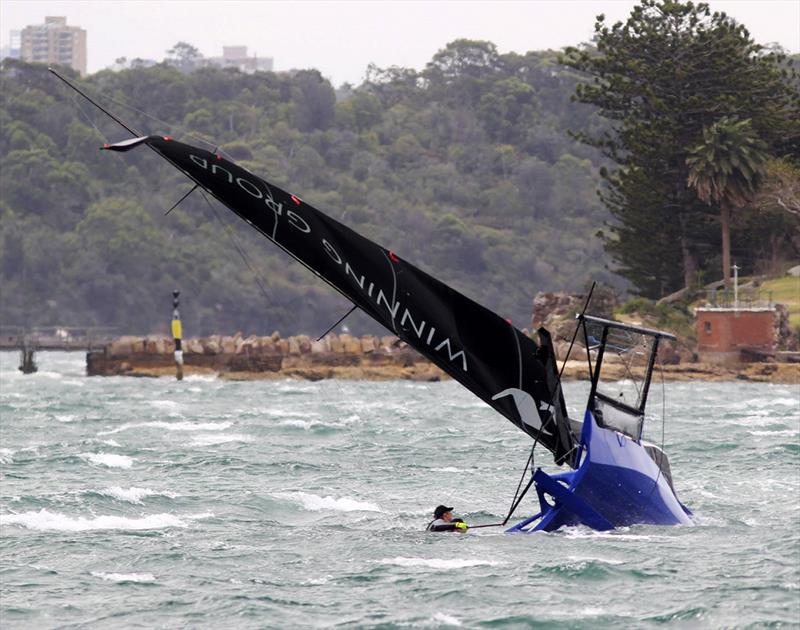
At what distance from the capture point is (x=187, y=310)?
167625 mm

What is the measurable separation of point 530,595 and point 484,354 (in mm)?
4056

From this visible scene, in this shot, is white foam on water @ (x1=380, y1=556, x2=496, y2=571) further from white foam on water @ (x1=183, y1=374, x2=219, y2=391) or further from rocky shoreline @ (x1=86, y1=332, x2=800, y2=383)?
white foam on water @ (x1=183, y1=374, x2=219, y2=391)

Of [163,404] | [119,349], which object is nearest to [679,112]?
[119,349]

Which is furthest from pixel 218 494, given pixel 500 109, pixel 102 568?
pixel 500 109

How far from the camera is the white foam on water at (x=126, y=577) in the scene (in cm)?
1867

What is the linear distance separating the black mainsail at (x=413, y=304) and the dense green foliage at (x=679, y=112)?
63608 millimetres

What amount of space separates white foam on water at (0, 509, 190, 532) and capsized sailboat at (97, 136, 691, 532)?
520 cm

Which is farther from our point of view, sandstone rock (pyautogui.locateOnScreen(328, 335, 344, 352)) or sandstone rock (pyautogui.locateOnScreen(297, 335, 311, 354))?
sandstone rock (pyautogui.locateOnScreen(297, 335, 311, 354))

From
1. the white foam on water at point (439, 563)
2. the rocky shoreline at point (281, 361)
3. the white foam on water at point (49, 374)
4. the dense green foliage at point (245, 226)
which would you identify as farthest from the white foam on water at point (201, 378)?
the dense green foliage at point (245, 226)

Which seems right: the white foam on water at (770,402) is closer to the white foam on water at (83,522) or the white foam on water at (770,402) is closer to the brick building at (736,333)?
the brick building at (736,333)

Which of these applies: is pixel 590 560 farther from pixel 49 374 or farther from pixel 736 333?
pixel 49 374

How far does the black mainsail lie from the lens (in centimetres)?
1983

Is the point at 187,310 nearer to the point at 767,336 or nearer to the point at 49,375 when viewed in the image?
the point at 49,375

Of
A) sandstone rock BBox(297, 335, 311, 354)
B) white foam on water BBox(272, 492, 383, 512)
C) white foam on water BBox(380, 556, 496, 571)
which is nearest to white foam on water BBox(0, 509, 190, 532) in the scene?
white foam on water BBox(272, 492, 383, 512)
